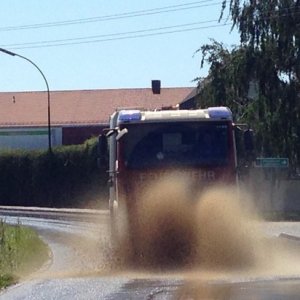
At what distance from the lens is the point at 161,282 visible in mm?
17656

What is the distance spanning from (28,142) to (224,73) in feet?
93.6

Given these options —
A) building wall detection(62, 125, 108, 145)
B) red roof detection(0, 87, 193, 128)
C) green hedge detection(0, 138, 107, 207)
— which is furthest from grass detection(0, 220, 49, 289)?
red roof detection(0, 87, 193, 128)

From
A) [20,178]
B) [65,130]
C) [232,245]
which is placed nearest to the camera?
[232,245]

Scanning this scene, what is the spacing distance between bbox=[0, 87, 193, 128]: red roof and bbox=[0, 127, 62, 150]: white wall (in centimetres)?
43

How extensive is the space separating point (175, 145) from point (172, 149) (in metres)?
0.12

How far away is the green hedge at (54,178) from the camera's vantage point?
56.4 metres

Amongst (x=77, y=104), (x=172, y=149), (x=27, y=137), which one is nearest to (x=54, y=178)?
(x=27, y=137)

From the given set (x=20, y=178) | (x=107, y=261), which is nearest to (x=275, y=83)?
(x=20, y=178)

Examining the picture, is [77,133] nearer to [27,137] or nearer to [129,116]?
[27,137]

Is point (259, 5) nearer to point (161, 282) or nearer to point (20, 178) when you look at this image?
point (20, 178)

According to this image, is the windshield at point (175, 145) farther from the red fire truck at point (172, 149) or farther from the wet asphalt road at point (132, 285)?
the wet asphalt road at point (132, 285)

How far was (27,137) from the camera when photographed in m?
74.3

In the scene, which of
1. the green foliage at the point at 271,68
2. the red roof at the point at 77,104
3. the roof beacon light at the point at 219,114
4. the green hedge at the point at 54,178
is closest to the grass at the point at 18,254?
the roof beacon light at the point at 219,114

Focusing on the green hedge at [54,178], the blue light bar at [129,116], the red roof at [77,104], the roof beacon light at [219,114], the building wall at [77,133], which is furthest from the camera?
the red roof at [77,104]
